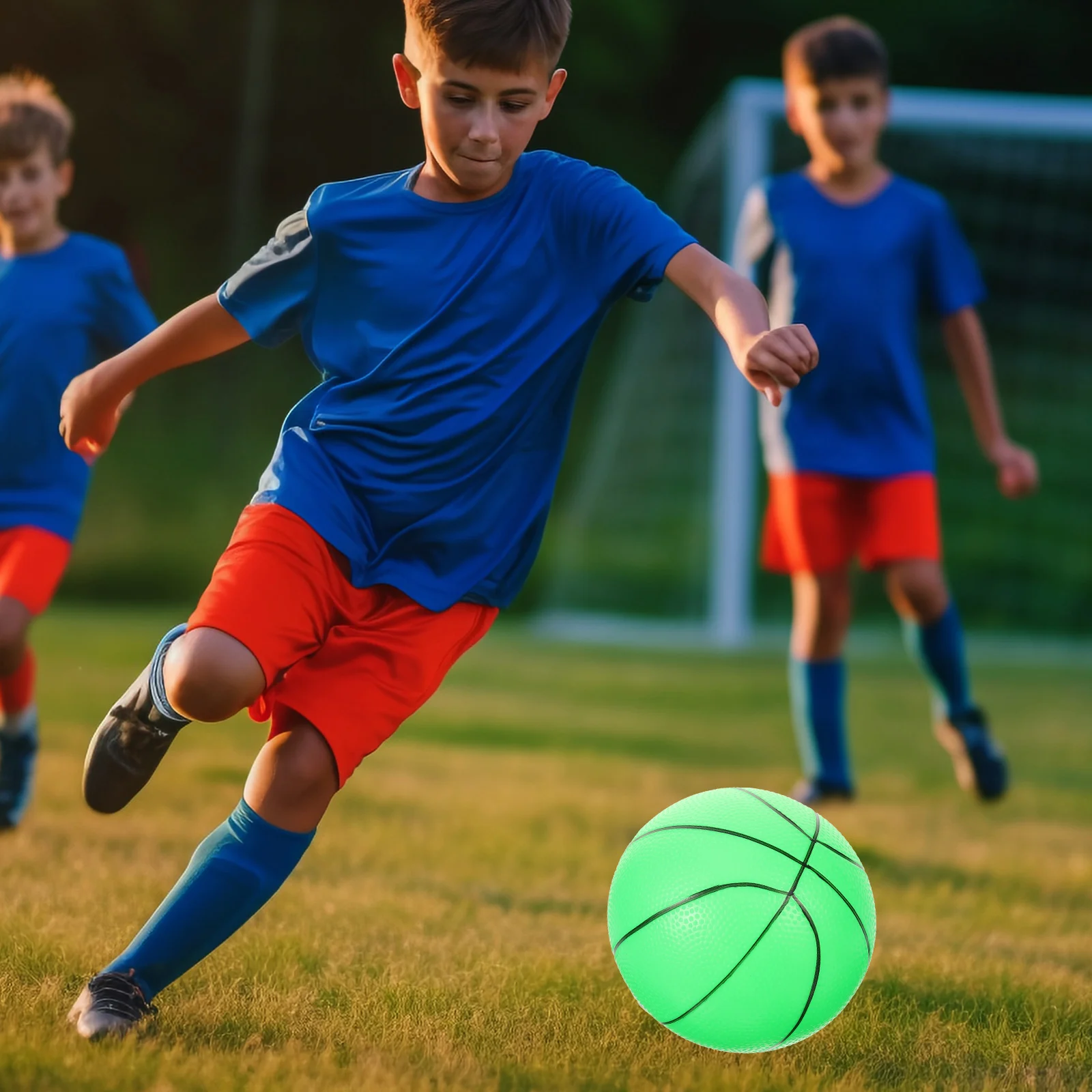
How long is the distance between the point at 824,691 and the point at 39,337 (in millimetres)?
2837

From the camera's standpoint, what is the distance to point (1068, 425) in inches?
591

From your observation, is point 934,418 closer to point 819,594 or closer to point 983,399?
point 983,399

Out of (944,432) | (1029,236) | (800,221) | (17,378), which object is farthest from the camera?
(944,432)

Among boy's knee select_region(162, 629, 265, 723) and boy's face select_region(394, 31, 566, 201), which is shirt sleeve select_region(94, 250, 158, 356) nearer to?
boy's face select_region(394, 31, 566, 201)

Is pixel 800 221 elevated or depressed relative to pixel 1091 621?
elevated

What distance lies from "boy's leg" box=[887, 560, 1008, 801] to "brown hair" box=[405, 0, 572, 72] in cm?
295

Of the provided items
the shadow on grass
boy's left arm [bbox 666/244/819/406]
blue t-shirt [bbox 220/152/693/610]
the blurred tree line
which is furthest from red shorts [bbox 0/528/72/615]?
the blurred tree line

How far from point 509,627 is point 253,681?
12099 mm

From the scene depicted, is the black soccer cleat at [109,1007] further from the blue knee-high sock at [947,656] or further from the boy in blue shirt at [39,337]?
the blue knee-high sock at [947,656]

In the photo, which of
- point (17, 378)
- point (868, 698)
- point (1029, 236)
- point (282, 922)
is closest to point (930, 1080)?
point (282, 922)

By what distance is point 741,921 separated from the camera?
107 inches

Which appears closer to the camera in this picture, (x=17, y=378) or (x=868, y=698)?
(x=17, y=378)

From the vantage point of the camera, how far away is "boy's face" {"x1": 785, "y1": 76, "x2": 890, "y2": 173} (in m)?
5.13

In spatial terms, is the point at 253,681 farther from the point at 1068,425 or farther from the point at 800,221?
the point at 1068,425
